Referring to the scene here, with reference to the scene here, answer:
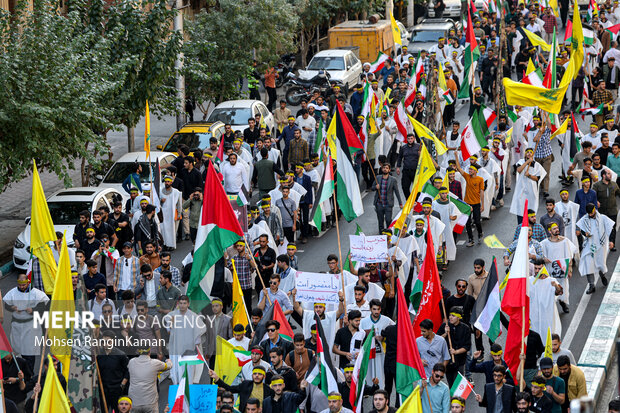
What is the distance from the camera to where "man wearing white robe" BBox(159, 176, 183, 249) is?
1908cm

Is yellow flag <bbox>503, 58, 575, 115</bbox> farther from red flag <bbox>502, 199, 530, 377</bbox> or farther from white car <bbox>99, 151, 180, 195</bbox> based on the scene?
red flag <bbox>502, 199, 530, 377</bbox>

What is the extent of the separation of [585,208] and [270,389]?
25.9 ft

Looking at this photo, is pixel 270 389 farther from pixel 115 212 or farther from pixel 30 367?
pixel 115 212

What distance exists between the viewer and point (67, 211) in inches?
735

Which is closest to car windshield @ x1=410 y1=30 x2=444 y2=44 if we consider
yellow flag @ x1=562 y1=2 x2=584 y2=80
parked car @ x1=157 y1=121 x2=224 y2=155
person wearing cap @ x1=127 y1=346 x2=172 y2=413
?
yellow flag @ x1=562 y1=2 x2=584 y2=80

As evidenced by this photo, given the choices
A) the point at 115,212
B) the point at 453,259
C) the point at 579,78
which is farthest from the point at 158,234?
the point at 579,78

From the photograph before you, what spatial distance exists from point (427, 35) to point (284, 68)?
4.57m

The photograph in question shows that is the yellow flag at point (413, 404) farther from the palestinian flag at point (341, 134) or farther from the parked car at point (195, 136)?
the parked car at point (195, 136)

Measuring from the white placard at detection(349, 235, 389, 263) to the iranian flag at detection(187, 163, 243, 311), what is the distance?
1594 mm

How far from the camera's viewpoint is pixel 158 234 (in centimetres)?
1769

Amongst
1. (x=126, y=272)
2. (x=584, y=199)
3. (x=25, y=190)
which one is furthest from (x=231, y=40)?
(x=126, y=272)

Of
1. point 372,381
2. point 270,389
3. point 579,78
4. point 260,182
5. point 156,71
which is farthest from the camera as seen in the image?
point 579,78

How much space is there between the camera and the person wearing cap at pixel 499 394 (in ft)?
37.4

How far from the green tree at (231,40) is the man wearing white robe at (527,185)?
10.2 meters
